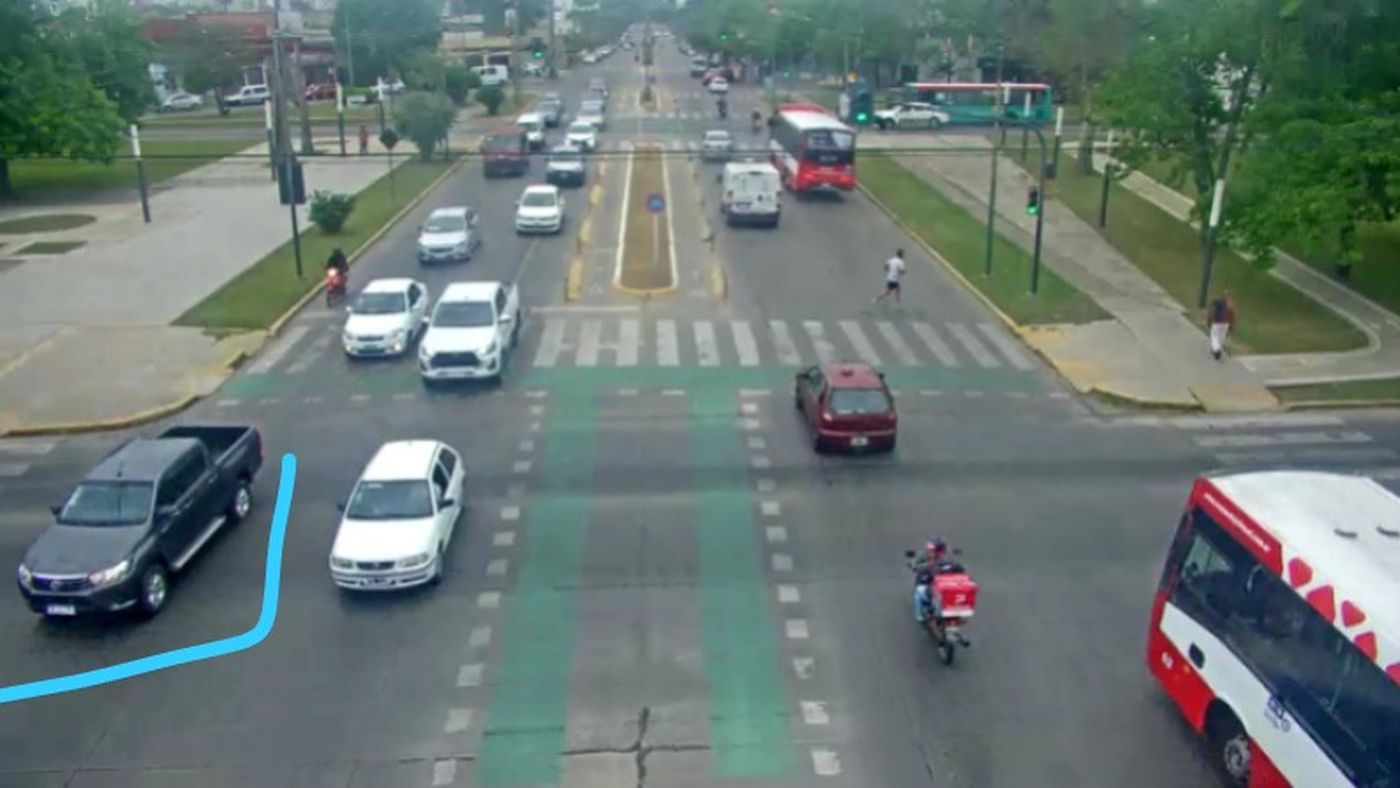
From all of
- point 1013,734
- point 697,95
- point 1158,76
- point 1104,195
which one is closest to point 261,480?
point 1013,734

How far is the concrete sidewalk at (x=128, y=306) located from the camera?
2511 centimetres

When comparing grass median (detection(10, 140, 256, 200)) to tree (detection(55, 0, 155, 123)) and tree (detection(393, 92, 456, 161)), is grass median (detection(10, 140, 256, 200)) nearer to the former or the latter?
tree (detection(55, 0, 155, 123))

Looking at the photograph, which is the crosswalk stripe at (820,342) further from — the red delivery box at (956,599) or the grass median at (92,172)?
the grass median at (92,172)

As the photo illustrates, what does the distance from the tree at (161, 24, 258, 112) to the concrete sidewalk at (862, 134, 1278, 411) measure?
5633 cm

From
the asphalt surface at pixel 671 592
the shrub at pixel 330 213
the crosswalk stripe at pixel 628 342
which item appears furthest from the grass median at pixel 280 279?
the crosswalk stripe at pixel 628 342

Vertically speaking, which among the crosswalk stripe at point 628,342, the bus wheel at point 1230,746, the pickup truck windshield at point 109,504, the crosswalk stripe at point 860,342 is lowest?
the crosswalk stripe at point 860,342

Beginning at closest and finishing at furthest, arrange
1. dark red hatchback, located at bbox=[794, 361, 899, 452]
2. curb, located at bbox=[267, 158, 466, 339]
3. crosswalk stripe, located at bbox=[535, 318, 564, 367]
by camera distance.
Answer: dark red hatchback, located at bbox=[794, 361, 899, 452], crosswalk stripe, located at bbox=[535, 318, 564, 367], curb, located at bbox=[267, 158, 466, 339]

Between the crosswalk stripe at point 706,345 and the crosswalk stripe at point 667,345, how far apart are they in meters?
0.51

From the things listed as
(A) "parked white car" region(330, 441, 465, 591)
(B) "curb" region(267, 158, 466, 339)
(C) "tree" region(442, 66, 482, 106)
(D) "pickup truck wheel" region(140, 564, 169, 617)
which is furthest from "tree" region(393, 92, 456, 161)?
(D) "pickup truck wheel" region(140, 564, 169, 617)

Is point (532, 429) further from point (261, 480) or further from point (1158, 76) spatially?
point (1158, 76)

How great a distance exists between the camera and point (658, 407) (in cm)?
2434

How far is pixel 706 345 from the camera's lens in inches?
1136

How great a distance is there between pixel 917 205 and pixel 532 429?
2745 cm

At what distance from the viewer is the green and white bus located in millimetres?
71375
